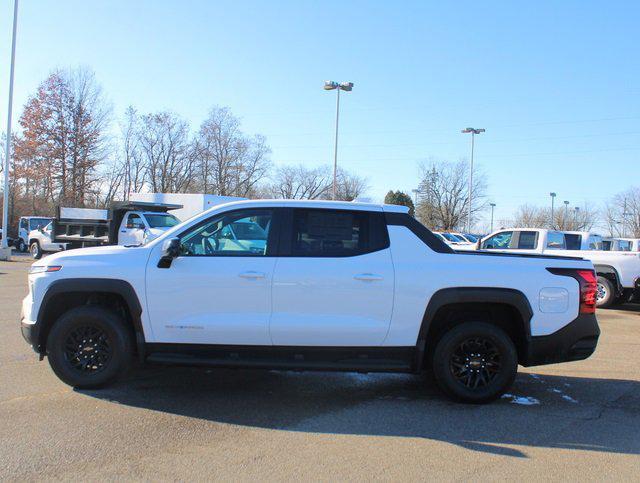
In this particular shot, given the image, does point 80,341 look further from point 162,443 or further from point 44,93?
point 44,93

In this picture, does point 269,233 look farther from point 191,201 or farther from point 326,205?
point 191,201

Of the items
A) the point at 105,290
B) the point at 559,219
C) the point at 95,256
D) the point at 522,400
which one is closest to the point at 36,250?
the point at 95,256

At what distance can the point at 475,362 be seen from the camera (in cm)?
537

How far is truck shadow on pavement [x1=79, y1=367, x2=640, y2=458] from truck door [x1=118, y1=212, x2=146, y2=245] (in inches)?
507

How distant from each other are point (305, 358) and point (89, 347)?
7.05 feet

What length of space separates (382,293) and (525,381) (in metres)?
2.45

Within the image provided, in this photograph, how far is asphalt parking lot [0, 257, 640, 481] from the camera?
390 centimetres

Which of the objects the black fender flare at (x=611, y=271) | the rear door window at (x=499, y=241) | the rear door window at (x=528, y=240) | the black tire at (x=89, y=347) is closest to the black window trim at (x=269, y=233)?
the black tire at (x=89, y=347)

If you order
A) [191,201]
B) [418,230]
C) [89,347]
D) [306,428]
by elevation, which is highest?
[191,201]

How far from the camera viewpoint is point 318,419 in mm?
4906

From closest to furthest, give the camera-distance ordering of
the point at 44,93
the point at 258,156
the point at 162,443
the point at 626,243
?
the point at 162,443
the point at 626,243
the point at 44,93
the point at 258,156

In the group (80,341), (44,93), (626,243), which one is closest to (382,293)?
(80,341)

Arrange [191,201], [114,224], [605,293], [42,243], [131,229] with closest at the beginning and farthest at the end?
[605,293], [131,229], [114,224], [191,201], [42,243]

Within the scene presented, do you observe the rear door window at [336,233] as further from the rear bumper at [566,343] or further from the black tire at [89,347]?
the black tire at [89,347]
